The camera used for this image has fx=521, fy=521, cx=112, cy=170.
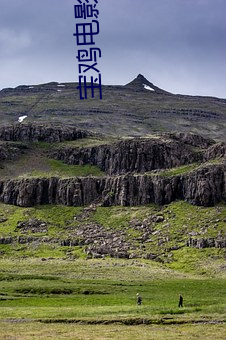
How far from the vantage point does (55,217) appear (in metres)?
194

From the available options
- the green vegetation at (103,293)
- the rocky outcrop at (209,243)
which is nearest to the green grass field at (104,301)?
the green vegetation at (103,293)

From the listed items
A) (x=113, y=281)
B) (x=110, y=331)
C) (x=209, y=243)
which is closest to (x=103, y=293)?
(x=113, y=281)

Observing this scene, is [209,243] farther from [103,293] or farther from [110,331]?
[110,331]

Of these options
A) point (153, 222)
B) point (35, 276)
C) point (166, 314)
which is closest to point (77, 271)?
point (35, 276)

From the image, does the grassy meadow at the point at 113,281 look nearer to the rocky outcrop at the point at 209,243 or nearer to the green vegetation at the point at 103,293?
the green vegetation at the point at 103,293

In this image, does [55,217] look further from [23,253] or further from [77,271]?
[77,271]

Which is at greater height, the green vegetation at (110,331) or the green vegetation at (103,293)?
the green vegetation at (110,331)

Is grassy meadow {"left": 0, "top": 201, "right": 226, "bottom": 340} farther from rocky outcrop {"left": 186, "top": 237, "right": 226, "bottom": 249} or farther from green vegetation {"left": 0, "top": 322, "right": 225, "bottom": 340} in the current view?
rocky outcrop {"left": 186, "top": 237, "right": 226, "bottom": 249}

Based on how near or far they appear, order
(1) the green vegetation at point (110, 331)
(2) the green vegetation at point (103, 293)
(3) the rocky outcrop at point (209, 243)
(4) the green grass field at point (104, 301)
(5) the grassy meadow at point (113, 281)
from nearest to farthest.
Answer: (1) the green vegetation at point (110, 331) < (4) the green grass field at point (104, 301) < (5) the grassy meadow at point (113, 281) < (2) the green vegetation at point (103, 293) < (3) the rocky outcrop at point (209, 243)

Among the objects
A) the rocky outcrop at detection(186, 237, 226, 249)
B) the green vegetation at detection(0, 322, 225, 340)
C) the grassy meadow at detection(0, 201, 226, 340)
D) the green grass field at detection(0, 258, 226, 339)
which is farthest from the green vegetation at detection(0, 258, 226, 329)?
the rocky outcrop at detection(186, 237, 226, 249)

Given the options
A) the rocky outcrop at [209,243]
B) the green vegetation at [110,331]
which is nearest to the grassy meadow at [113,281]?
the green vegetation at [110,331]

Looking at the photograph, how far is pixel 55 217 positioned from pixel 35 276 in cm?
7977

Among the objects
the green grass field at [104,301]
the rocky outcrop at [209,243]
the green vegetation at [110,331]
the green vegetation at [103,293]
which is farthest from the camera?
the rocky outcrop at [209,243]

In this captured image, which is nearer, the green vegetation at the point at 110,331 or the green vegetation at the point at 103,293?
the green vegetation at the point at 110,331
